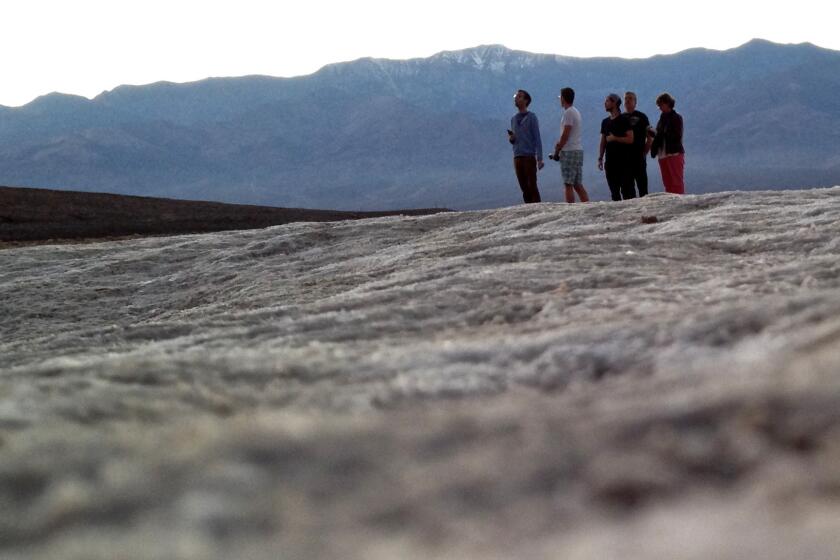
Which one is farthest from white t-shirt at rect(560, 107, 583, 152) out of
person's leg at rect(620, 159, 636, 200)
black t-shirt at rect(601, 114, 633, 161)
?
person's leg at rect(620, 159, 636, 200)

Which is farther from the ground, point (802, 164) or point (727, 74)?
point (727, 74)

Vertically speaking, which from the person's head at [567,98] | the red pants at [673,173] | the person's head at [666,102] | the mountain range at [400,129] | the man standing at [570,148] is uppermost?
the mountain range at [400,129]

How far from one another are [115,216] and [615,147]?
1756cm

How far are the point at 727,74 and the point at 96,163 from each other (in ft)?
404

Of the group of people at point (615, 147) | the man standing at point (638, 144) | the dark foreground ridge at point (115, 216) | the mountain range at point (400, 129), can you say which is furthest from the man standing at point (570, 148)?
the mountain range at point (400, 129)

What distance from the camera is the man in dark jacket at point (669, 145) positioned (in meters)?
7.61

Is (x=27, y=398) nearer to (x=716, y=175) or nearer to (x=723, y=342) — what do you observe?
(x=723, y=342)

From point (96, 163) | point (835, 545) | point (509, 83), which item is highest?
point (509, 83)

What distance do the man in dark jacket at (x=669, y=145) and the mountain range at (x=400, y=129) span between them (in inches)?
4249

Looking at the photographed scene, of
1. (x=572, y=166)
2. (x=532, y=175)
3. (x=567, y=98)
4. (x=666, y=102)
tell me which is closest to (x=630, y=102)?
(x=666, y=102)

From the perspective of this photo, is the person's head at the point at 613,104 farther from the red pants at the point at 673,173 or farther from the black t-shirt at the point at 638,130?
the red pants at the point at 673,173

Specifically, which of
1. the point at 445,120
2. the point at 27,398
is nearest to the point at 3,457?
the point at 27,398

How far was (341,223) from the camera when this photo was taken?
483 centimetres

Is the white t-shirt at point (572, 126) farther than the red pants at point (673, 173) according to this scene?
No
